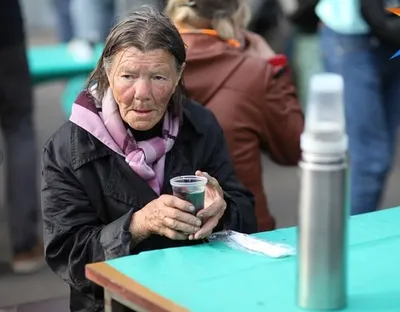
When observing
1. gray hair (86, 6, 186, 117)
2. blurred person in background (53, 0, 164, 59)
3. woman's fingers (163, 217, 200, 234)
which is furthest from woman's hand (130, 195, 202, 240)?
blurred person in background (53, 0, 164, 59)

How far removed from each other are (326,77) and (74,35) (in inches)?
236

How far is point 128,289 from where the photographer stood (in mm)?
2176

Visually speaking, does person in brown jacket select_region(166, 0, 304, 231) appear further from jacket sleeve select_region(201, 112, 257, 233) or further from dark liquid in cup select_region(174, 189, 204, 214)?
dark liquid in cup select_region(174, 189, 204, 214)

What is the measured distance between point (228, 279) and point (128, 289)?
0.22 m

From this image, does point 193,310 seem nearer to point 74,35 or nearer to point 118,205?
point 118,205

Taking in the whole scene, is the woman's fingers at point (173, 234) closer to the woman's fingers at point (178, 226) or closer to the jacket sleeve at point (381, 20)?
the woman's fingers at point (178, 226)

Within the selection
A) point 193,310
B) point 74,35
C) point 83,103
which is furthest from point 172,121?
point 74,35

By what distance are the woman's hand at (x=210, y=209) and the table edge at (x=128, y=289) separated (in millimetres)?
287

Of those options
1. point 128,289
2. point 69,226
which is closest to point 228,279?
point 128,289

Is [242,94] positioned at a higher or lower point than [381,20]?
lower

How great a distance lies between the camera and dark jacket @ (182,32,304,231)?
3666 mm

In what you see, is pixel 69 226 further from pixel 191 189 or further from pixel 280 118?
pixel 280 118

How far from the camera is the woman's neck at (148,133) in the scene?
9.12 feet

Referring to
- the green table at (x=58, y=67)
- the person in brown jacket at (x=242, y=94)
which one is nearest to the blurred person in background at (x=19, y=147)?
the person in brown jacket at (x=242, y=94)
